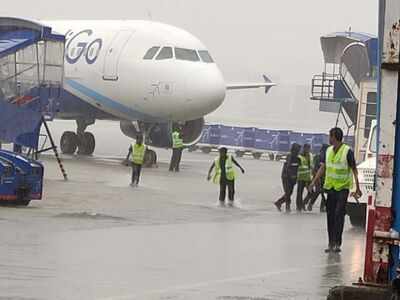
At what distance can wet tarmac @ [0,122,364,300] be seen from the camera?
11742 millimetres

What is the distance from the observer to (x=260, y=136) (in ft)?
179

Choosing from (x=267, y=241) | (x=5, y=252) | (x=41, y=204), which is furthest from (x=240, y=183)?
(x=5, y=252)

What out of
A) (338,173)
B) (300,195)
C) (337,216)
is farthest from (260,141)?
(337,216)

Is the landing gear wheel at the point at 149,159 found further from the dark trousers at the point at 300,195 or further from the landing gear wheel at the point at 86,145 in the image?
the dark trousers at the point at 300,195

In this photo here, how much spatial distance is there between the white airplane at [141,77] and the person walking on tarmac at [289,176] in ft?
35.5

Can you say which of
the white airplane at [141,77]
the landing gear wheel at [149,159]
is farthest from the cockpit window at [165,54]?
the landing gear wheel at [149,159]

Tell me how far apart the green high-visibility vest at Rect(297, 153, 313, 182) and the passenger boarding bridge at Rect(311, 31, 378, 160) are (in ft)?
4.41

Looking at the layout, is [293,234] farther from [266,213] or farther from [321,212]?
[321,212]

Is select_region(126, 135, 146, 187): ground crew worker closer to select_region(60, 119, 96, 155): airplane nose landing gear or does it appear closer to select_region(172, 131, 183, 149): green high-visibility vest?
select_region(172, 131, 183, 149): green high-visibility vest

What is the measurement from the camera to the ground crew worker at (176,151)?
35438 millimetres

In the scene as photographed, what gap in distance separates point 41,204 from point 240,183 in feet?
37.3

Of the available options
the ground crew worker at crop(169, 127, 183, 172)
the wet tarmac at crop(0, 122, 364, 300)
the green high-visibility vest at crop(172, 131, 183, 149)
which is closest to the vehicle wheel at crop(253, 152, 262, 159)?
the ground crew worker at crop(169, 127, 183, 172)

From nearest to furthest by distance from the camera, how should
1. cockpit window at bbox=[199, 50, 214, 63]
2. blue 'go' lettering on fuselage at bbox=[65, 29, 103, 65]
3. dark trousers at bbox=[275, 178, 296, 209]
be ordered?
dark trousers at bbox=[275, 178, 296, 209] → cockpit window at bbox=[199, 50, 214, 63] → blue 'go' lettering on fuselage at bbox=[65, 29, 103, 65]

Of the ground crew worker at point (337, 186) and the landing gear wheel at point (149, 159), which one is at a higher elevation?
the ground crew worker at point (337, 186)
